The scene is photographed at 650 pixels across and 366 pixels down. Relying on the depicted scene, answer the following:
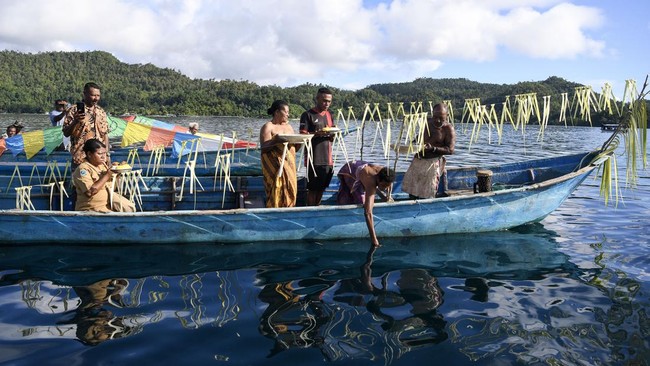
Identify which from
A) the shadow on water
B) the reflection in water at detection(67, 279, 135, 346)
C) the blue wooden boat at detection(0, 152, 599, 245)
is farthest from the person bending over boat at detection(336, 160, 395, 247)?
the reflection in water at detection(67, 279, 135, 346)

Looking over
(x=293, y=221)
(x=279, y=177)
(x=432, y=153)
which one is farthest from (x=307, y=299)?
(x=432, y=153)

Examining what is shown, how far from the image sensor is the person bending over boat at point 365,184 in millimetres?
5704

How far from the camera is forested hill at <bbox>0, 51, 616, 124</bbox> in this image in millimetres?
101562

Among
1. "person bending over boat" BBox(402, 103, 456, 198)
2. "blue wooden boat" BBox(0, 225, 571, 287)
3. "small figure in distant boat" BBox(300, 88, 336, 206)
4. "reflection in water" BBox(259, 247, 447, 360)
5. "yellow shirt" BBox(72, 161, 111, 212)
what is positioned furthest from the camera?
"person bending over boat" BBox(402, 103, 456, 198)

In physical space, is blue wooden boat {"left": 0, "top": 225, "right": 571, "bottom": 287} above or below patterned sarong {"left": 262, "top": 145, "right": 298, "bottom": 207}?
below

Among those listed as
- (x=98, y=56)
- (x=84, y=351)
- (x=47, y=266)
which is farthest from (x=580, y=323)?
(x=98, y=56)

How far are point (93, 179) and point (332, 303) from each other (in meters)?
3.43

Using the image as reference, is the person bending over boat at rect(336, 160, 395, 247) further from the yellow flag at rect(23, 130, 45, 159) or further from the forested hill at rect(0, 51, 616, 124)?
the forested hill at rect(0, 51, 616, 124)

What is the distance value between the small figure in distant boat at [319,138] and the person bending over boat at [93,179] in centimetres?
265

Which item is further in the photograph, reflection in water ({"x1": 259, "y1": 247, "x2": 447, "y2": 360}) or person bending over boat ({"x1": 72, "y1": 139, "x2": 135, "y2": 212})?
person bending over boat ({"x1": 72, "y1": 139, "x2": 135, "y2": 212})

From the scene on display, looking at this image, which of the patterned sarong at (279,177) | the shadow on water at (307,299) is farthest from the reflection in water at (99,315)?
the patterned sarong at (279,177)

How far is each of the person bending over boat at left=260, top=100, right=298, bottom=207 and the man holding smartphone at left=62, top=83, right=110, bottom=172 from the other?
232cm

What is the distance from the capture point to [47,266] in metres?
5.46

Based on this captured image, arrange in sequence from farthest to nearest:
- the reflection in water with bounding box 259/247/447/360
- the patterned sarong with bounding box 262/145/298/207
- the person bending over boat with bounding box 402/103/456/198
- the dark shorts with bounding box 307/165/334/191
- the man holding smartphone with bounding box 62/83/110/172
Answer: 1. the person bending over boat with bounding box 402/103/456/198
2. the dark shorts with bounding box 307/165/334/191
3. the patterned sarong with bounding box 262/145/298/207
4. the man holding smartphone with bounding box 62/83/110/172
5. the reflection in water with bounding box 259/247/447/360
